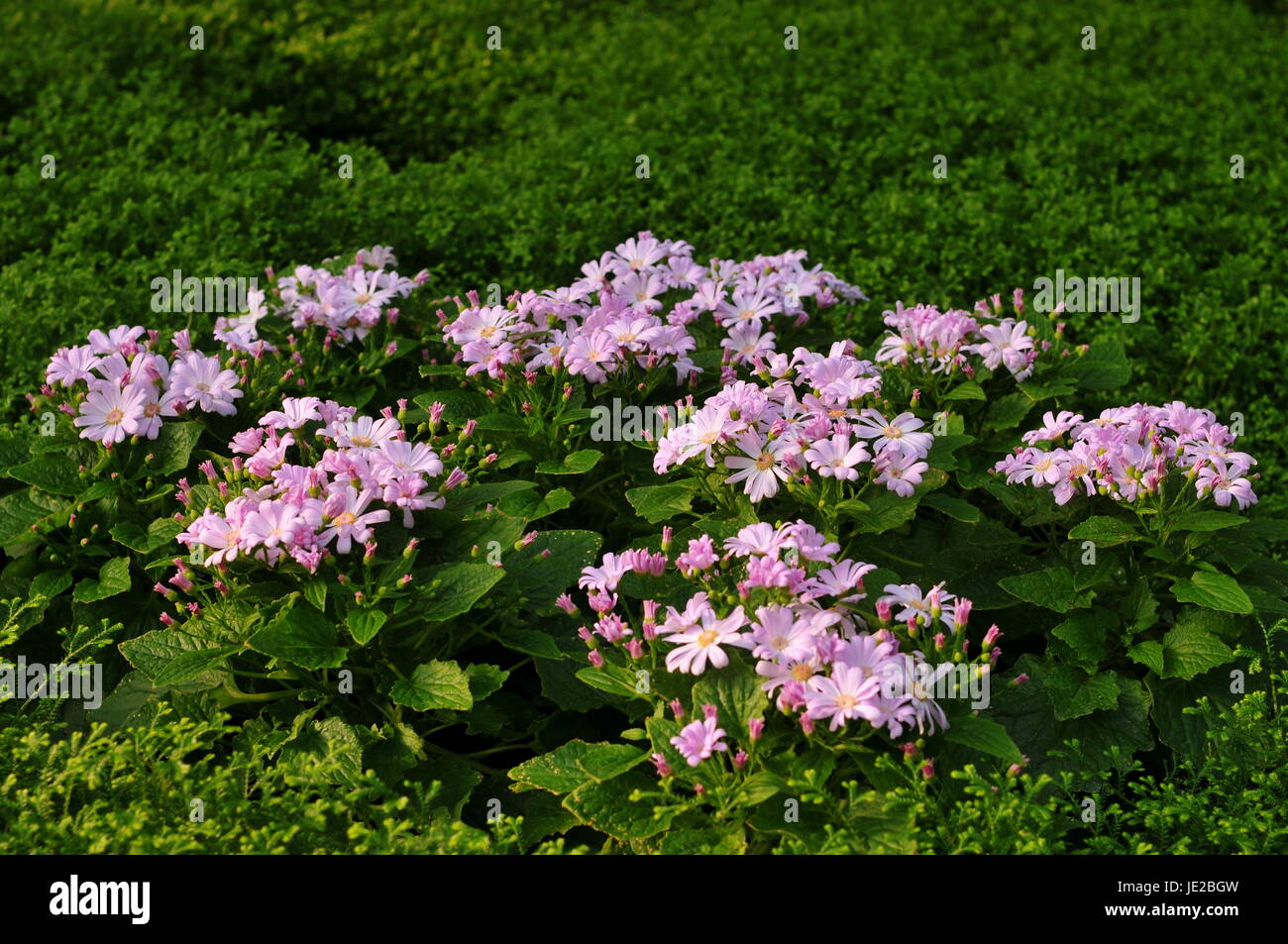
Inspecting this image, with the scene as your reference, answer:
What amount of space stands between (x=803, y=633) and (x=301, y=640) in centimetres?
120

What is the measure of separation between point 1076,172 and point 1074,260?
3.72 ft

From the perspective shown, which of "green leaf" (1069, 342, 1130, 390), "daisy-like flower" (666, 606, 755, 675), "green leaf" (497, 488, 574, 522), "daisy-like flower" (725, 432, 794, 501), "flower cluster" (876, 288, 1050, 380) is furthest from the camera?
"green leaf" (1069, 342, 1130, 390)

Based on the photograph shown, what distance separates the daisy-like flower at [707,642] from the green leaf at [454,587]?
49 centimetres

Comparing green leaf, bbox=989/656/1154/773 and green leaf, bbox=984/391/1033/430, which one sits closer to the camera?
green leaf, bbox=989/656/1154/773

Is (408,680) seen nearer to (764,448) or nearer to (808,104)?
(764,448)

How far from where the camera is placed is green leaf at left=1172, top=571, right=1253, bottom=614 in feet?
10.5

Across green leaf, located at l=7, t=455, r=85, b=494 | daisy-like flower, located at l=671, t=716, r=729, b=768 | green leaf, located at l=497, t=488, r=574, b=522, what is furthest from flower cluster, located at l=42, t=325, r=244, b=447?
daisy-like flower, located at l=671, t=716, r=729, b=768

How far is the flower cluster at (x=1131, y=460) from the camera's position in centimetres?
338

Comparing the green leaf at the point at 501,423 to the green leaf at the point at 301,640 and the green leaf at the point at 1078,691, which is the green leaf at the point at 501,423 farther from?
the green leaf at the point at 1078,691

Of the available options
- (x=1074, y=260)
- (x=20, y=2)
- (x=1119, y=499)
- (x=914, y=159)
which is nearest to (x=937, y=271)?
(x=1074, y=260)

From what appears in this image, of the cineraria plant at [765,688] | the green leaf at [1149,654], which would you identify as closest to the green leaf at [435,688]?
the cineraria plant at [765,688]

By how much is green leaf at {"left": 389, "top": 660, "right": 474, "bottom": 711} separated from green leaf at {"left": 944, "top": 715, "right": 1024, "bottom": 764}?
3.66ft

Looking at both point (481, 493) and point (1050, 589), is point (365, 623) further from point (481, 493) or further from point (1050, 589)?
point (1050, 589)

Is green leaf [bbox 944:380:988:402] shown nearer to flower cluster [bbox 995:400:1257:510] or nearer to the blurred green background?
flower cluster [bbox 995:400:1257:510]
